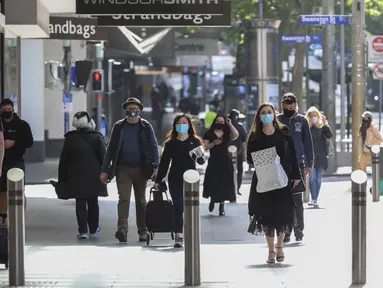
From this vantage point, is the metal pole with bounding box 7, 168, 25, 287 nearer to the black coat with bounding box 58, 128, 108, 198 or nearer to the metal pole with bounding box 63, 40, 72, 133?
the black coat with bounding box 58, 128, 108, 198

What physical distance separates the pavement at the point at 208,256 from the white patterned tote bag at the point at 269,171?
33.6 inches

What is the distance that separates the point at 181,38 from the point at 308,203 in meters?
34.4

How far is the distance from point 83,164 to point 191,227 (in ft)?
15.7

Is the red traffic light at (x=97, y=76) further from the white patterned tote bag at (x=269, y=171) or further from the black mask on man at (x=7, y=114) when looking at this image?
the white patterned tote bag at (x=269, y=171)

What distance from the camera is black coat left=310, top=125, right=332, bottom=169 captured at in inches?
746

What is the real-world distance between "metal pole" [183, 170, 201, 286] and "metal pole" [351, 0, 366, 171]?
12439mm

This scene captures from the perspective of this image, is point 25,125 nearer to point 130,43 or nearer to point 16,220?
point 16,220

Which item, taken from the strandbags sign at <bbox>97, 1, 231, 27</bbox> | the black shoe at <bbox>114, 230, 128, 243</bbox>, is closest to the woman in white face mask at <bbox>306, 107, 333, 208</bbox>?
the strandbags sign at <bbox>97, 1, 231, 27</bbox>

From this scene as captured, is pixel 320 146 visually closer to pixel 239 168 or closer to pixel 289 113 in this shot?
pixel 239 168

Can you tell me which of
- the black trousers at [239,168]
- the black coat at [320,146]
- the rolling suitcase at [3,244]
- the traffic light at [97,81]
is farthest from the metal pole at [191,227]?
the traffic light at [97,81]

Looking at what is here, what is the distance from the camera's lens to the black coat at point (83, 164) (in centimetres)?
1511

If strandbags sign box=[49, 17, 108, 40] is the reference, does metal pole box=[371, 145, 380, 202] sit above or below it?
below

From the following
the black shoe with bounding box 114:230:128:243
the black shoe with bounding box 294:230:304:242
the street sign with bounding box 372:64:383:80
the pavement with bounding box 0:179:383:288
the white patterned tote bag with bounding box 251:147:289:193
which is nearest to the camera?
the pavement with bounding box 0:179:383:288

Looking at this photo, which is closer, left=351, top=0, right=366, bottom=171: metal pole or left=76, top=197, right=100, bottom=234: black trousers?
left=76, top=197, right=100, bottom=234: black trousers
